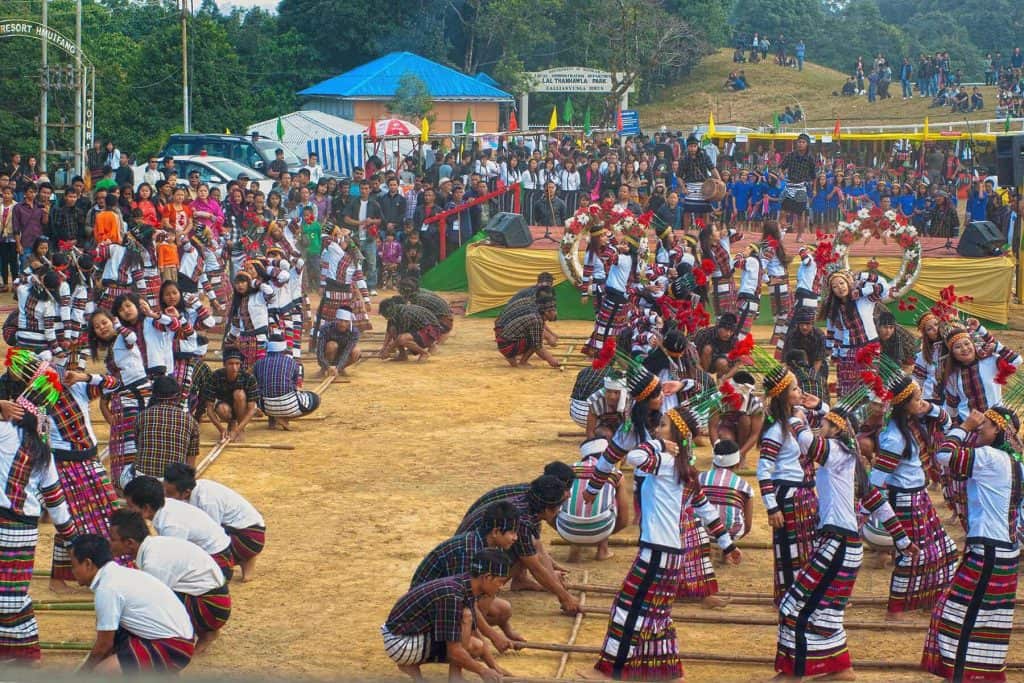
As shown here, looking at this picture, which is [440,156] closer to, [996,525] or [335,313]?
[335,313]

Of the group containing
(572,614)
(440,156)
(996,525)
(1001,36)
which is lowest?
(572,614)

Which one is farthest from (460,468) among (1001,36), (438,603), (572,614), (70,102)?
(1001,36)

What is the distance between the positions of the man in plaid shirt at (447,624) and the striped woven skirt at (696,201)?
1279 cm

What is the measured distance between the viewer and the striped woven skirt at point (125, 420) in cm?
1077

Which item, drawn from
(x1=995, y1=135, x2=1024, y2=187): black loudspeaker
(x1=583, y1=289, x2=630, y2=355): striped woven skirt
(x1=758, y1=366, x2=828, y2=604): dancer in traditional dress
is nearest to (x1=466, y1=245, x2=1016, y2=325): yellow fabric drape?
(x1=995, y1=135, x2=1024, y2=187): black loudspeaker

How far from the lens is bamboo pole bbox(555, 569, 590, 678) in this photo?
7.69 meters

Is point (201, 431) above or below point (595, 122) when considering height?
below

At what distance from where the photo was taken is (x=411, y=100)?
39.4 metres

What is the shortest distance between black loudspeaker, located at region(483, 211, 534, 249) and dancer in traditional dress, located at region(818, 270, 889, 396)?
25.6ft

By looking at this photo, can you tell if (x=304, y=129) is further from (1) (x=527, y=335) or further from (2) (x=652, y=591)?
(2) (x=652, y=591)

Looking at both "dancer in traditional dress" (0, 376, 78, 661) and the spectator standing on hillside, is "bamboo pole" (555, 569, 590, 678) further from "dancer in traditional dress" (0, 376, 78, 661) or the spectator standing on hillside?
the spectator standing on hillside

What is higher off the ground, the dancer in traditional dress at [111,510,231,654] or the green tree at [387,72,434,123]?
the green tree at [387,72,434,123]

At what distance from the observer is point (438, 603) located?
7.07 meters

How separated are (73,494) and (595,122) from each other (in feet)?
126
